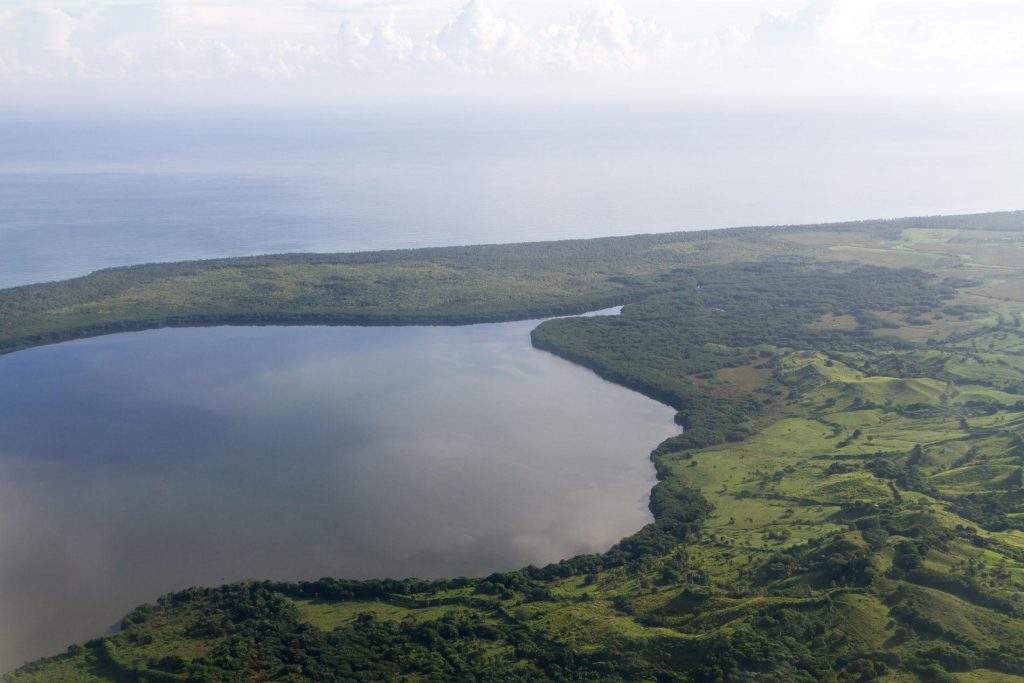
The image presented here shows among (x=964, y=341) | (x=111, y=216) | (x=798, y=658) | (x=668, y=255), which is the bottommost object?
(x=798, y=658)

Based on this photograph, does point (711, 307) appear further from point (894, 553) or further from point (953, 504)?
point (894, 553)

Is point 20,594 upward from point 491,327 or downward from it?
downward

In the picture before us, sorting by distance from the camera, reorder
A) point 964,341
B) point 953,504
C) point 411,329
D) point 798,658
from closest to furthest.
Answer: point 798,658 → point 953,504 → point 964,341 → point 411,329

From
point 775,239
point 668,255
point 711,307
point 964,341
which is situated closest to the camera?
point 964,341

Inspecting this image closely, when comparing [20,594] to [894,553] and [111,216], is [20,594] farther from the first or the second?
[111,216]

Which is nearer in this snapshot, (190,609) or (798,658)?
(798,658)

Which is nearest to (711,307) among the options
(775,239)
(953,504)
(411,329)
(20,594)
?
(411,329)

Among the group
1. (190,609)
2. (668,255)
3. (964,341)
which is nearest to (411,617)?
(190,609)
